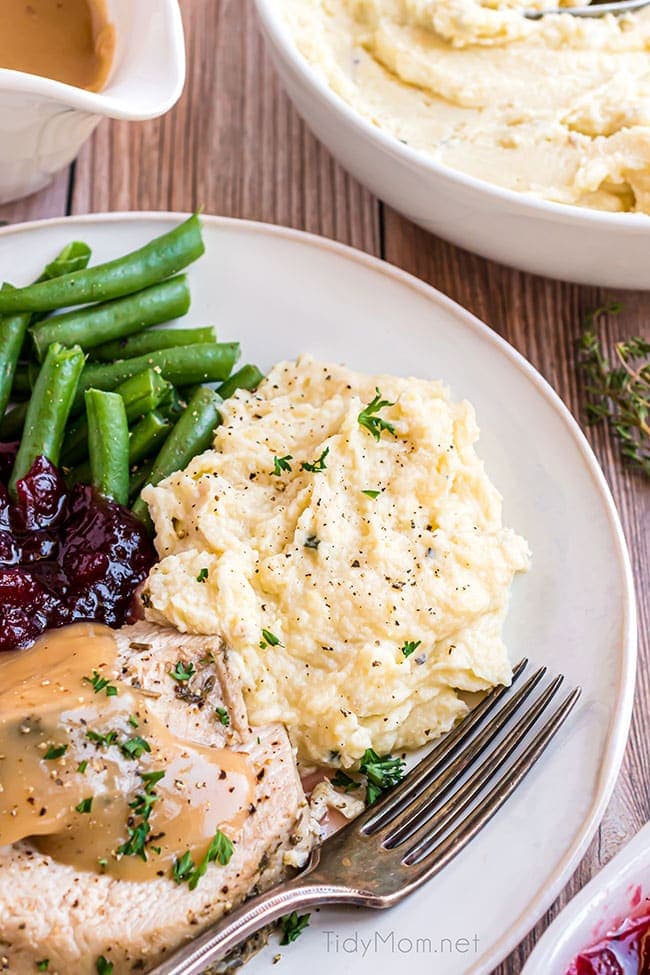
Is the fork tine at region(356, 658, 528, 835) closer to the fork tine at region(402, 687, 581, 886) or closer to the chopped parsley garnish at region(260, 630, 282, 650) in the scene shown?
the fork tine at region(402, 687, 581, 886)

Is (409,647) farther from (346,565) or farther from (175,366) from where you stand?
(175,366)

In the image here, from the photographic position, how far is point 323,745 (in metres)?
3.99

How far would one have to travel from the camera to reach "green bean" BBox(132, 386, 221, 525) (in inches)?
180

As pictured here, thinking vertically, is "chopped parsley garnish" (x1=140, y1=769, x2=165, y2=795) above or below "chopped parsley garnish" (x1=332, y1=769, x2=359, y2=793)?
above

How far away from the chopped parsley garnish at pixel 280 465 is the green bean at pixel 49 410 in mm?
904

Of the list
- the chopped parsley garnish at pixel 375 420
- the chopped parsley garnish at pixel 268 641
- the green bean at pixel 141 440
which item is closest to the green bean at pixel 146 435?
the green bean at pixel 141 440

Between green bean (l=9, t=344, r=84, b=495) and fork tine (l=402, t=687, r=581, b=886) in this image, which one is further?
green bean (l=9, t=344, r=84, b=495)

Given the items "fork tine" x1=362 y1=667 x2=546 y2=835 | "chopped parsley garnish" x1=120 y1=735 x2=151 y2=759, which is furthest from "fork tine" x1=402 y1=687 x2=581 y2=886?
"chopped parsley garnish" x1=120 y1=735 x2=151 y2=759

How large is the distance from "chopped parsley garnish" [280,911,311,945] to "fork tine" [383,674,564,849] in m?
0.38

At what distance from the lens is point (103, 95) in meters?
4.57

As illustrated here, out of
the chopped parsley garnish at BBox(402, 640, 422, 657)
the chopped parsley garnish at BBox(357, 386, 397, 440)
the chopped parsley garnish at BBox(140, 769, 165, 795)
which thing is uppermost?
the chopped parsley garnish at BBox(357, 386, 397, 440)

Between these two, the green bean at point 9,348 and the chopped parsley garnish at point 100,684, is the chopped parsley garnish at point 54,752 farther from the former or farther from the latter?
the green bean at point 9,348

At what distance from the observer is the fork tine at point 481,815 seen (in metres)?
3.74

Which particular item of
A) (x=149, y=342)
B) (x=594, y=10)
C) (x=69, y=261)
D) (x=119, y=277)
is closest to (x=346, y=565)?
(x=149, y=342)
